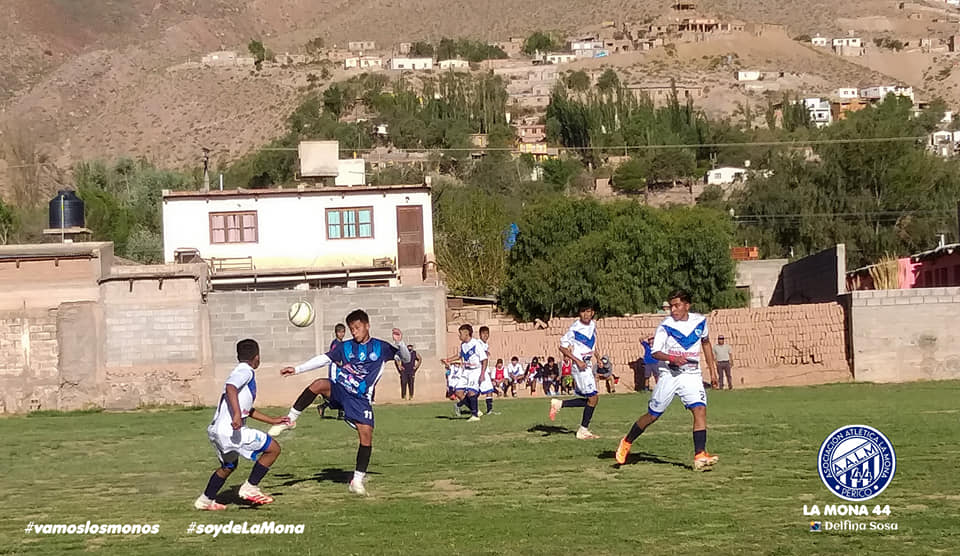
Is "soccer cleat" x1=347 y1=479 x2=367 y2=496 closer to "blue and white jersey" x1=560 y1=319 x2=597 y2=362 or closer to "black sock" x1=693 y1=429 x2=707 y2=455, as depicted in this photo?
"black sock" x1=693 y1=429 x2=707 y2=455

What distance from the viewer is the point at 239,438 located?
→ 13070 mm

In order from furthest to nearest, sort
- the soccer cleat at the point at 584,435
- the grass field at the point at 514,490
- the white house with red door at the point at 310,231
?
the white house with red door at the point at 310,231 → the soccer cleat at the point at 584,435 → the grass field at the point at 514,490

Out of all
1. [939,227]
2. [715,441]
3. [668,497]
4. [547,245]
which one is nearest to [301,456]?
[715,441]

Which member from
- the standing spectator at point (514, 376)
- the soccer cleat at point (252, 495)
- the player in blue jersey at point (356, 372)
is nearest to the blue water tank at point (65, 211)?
the standing spectator at point (514, 376)

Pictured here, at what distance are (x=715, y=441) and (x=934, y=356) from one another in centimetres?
2078

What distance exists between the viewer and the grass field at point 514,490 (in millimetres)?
11031

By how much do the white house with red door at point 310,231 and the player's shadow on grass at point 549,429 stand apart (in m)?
33.3

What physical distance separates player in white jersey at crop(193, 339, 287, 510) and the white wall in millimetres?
41842

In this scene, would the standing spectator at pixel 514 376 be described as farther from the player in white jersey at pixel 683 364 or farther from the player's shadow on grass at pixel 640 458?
the player in white jersey at pixel 683 364

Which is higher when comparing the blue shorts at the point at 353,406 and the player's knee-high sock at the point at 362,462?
the blue shorts at the point at 353,406

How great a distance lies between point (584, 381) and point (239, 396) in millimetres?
7018

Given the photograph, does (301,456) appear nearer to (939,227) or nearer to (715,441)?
(715,441)

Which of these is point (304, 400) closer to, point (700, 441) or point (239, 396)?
point (239, 396)

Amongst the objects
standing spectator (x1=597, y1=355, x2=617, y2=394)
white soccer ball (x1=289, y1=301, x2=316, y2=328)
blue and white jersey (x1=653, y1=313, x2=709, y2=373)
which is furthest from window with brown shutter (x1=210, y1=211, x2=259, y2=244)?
blue and white jersey (x1=653, y1=313, x2=709, y2=373)
